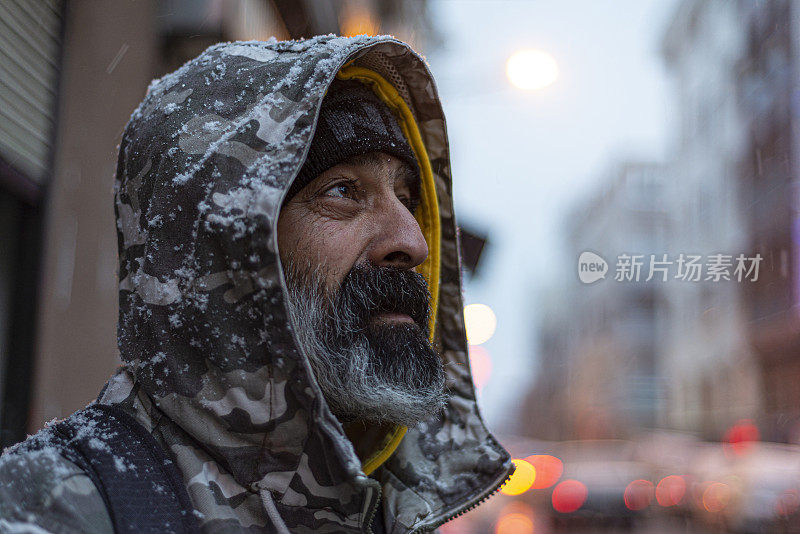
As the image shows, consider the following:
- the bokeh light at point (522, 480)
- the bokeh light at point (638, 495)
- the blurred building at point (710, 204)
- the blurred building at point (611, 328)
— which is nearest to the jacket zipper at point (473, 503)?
the bokeh light at point (638, 495)

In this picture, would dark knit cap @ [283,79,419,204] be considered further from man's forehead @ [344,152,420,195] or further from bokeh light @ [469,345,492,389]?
bokeh light @ [469,345,492,389]

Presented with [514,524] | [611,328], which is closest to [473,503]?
[514,524]

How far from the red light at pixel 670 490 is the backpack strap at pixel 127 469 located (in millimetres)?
9233

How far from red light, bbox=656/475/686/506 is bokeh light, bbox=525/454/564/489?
1.39 m

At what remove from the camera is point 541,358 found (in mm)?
55656

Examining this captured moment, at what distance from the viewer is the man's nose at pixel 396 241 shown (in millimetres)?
1793

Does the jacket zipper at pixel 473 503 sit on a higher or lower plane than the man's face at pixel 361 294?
lower

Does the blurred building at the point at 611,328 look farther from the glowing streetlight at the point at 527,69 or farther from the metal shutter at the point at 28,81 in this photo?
the metal shutter at the point at 28,81

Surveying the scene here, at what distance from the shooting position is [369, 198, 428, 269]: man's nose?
5.88ft

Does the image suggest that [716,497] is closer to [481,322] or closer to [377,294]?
[481,322]

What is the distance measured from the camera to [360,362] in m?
1.65

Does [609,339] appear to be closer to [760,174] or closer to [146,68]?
[760,174]

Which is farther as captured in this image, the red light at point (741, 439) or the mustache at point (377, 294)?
the red light at point (741, 439)

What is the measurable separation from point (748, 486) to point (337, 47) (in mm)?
8904
